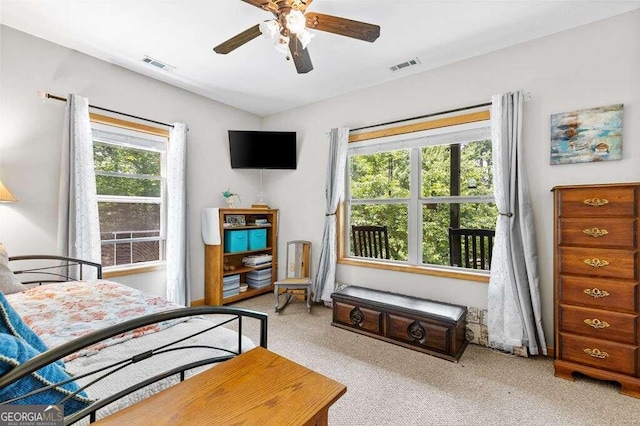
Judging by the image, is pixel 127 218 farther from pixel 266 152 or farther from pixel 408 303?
pixel 408 303

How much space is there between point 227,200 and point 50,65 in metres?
2.12

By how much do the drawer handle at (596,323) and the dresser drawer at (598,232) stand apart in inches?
20.3

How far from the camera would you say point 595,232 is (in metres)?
1.97

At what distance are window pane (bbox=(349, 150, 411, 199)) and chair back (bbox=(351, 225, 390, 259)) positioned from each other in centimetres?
40

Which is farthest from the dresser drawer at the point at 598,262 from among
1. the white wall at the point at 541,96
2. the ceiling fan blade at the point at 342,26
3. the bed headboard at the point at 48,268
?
the bed headboard at the point at 48,268

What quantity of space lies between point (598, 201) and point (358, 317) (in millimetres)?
2115

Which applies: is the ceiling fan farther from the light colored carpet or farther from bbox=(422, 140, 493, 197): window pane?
the light colored carpet

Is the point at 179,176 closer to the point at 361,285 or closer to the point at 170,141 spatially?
the point at 170,141

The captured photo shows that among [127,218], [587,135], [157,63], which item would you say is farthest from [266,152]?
[587,135]

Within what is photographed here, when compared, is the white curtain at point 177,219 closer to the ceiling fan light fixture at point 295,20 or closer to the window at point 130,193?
the window at point 130,193

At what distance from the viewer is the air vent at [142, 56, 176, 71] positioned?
2.83m

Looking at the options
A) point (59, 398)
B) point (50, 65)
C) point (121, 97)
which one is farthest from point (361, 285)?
point (50, 65)

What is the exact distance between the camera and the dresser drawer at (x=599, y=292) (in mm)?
1873

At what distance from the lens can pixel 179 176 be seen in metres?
3.34
